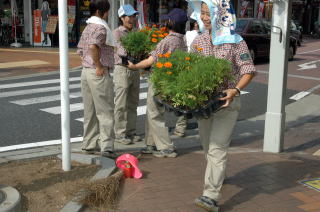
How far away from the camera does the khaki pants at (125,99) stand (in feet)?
21.2

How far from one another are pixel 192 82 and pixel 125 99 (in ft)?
8.94

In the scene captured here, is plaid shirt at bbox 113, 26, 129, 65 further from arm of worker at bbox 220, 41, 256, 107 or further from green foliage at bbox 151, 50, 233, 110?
arm of worker at bbox 220, 41, 256, 107

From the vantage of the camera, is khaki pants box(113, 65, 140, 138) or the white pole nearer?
the white pole

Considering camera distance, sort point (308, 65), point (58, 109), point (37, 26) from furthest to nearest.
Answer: point (37, 26), point (308, 65), point (58, 109)

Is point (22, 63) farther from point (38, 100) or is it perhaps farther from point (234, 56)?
point (234, 56)

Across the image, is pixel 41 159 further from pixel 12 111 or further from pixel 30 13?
pixel 30 13

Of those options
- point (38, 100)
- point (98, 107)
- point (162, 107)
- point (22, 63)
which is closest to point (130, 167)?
point (98, 107)

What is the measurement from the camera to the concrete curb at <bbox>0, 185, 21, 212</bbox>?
398 centimetres

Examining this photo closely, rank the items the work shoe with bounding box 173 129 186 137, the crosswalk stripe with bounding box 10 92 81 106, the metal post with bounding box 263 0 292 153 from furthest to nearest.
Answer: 1. the crosswalk stripe with bounding box 10 92 81 106
2. the work shoe with bounding box 173 129 186 137
3. the metal post with bounding box 263 0 292 153

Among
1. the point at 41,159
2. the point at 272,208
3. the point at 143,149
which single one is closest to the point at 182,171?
the point at 143,149

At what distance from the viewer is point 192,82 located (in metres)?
3.90

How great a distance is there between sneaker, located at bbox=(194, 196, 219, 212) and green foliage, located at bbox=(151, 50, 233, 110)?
88 centimetres

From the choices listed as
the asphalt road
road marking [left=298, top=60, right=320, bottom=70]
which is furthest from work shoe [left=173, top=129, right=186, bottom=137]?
road marking [left=298, top=60, right=320, bottom=70]

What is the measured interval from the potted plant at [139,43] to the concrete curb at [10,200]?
2.25 m
